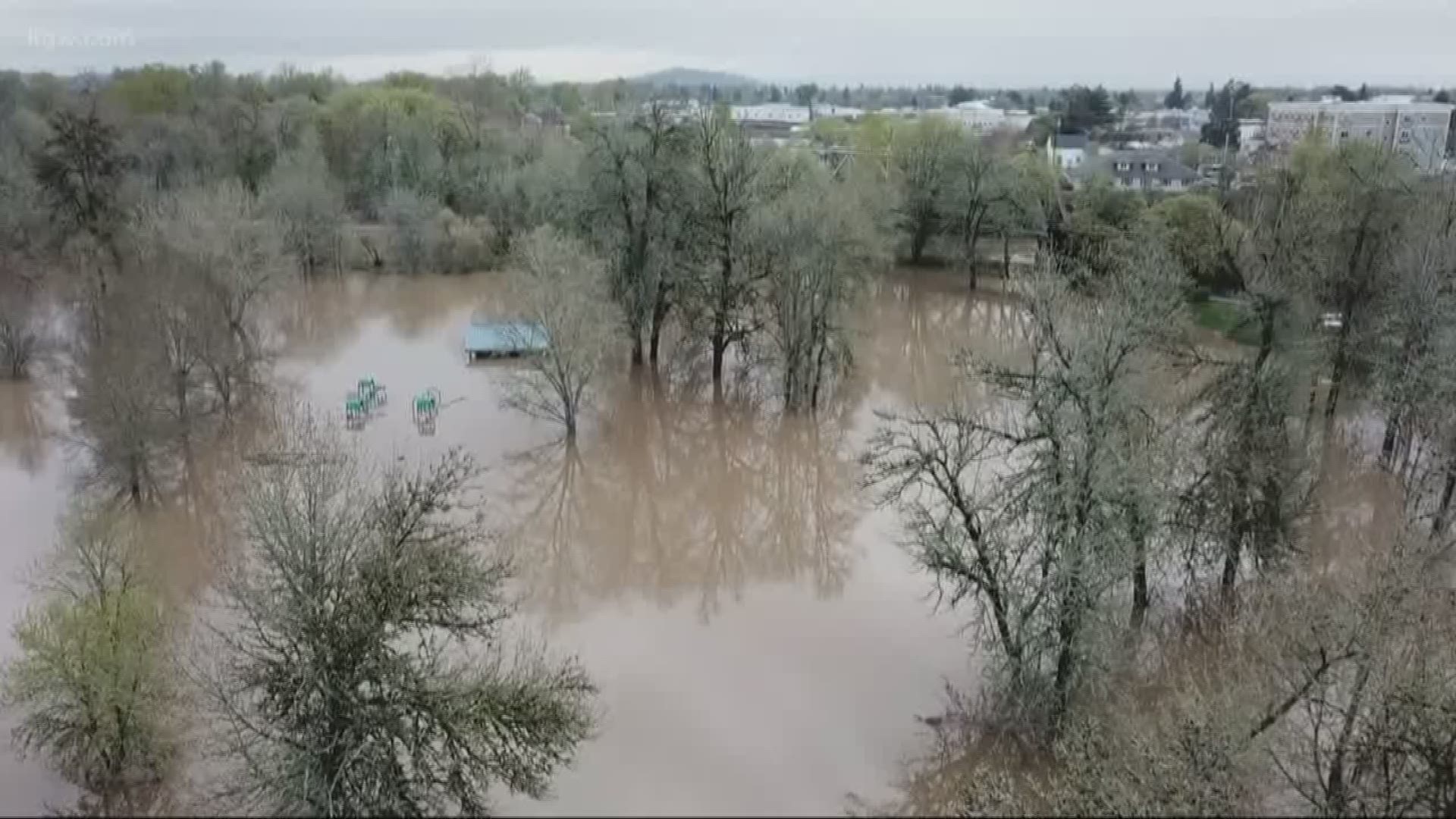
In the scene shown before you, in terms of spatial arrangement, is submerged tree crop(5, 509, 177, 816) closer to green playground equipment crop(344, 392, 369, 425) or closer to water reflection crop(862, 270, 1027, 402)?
green playground equipment crop(344, 392, 369, 425)

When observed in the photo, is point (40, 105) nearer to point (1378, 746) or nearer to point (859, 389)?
point (859, 389)

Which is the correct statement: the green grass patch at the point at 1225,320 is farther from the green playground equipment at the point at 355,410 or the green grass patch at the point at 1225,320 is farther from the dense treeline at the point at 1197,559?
the green playground equipment at the point at 355,410

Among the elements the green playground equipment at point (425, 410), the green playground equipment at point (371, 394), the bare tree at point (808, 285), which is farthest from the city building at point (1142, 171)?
the green playground equipment at point (371, 394)

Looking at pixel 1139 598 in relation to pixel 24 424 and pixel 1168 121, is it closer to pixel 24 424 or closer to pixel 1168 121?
pixel 24 424


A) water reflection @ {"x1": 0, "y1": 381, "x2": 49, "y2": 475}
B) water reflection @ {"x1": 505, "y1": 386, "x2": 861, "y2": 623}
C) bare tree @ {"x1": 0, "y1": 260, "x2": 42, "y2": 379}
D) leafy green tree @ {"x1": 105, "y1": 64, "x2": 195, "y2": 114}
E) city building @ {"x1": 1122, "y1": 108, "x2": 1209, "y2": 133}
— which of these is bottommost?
water reflection @ {"x1": 505, "y1": 386, "x2": 861, "y2": 623}


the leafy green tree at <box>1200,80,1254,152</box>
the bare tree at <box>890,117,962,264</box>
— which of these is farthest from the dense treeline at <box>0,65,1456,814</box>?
the leafy green tree at <box>1200,80,1254,152</box>

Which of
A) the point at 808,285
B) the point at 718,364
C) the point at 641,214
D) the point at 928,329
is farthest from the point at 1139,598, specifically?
the point at 928,329

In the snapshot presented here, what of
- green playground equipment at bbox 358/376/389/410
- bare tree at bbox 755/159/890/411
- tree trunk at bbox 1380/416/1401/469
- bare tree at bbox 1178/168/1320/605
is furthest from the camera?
green playground equipment at bbox 358/376/389/410
